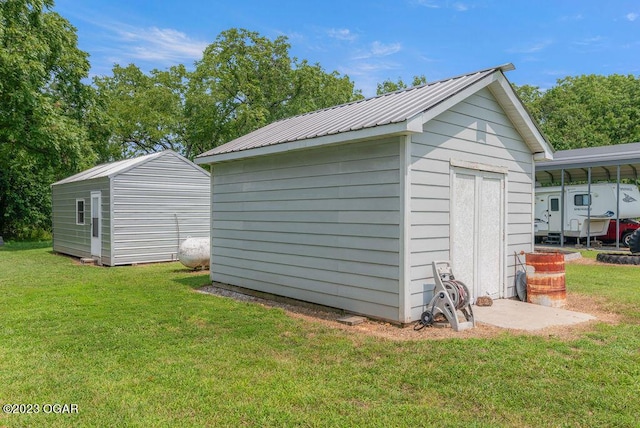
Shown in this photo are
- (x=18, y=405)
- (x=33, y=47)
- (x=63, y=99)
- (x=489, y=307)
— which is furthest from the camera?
(x=63, y=99)

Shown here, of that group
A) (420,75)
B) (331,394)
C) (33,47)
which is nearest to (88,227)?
(33,47)

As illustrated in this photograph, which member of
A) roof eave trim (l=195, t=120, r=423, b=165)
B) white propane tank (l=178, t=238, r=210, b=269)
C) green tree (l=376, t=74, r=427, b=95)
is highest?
green tree (l=376, t=74, r=427, b=95)

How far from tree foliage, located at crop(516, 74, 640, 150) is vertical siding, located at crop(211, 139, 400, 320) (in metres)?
26.3

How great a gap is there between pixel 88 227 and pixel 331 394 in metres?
12.1

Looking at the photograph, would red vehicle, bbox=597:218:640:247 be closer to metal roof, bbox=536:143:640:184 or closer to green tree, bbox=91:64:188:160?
metal roof, bbox=536:143:640:184

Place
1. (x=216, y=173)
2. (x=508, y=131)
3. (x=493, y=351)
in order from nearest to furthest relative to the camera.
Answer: (x=493, y=351) → (x=508, y=131) → (x=216, y=173)

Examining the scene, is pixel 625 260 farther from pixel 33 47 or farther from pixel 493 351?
pixel 33 47

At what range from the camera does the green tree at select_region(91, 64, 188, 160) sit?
24891mm

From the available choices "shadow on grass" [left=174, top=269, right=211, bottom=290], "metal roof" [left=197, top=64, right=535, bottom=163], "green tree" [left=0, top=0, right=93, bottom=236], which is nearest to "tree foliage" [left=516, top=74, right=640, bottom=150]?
"metal roof" [left=197, top=64, right=535, bottom=163]

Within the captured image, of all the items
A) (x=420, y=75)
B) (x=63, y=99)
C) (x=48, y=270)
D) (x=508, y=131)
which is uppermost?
(x=420, y=75)

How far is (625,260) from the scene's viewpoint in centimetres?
1114

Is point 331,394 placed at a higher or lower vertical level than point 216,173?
lower

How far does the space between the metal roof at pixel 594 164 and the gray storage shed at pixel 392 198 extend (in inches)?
326

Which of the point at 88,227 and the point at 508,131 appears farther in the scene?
the point at 88,227
